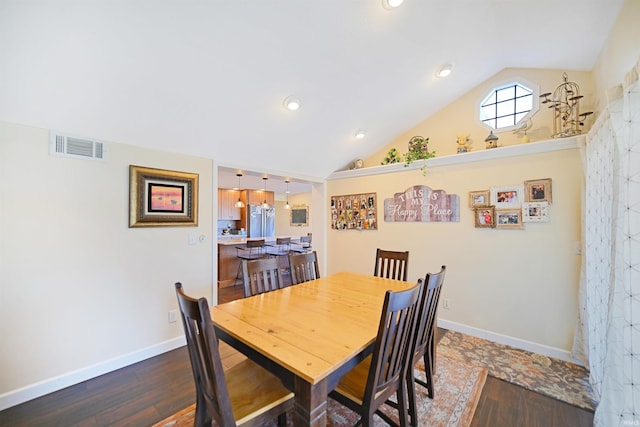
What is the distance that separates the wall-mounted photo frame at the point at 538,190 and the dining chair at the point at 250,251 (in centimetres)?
426

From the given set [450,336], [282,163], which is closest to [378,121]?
[282,163]

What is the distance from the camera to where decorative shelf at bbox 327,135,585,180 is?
2405 millimetres

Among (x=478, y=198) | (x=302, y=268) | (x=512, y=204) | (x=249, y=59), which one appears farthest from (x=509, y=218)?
(x=249, y=59)

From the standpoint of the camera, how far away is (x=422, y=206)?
3328 millimetres

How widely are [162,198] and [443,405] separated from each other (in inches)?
120

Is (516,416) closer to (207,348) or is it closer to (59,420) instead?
(207,348)

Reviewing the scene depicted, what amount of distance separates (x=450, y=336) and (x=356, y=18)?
11.1 ft

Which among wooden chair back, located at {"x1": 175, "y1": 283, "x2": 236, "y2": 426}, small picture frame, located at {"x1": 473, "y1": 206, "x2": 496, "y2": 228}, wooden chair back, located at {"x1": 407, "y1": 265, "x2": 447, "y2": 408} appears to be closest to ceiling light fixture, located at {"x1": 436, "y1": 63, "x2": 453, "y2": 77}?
small picture frame, located at {"x1": 473, "y1": 206, "x2": 496, "y2": 228}

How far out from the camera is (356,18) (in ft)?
6.50

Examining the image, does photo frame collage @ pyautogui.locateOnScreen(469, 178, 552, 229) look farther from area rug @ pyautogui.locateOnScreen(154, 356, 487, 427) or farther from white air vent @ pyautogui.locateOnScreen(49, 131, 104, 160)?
white air vent @ pyautogui.locateOnScreen(49, 131, 104, 160)

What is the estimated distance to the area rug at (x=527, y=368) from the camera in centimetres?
194

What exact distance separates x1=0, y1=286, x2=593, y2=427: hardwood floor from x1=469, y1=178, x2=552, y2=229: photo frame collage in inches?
61.9

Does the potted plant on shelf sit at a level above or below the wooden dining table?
above

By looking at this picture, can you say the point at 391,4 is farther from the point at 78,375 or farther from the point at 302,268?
the point at 78,375
